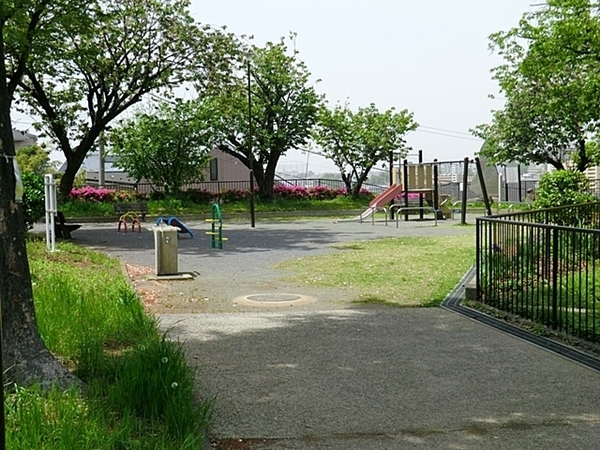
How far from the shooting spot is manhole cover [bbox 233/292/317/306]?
9641 mm

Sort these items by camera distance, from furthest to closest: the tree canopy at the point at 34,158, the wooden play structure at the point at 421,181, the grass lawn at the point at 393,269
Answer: the tree canopy at the point at 34,158
the wooden play structure at the point at 421,181
the grass lawn at the point at 393,269

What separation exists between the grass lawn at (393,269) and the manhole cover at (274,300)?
2.45 feet

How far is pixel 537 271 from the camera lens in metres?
8.66

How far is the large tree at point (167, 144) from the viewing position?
118 ft

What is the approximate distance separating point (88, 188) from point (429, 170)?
587 inches

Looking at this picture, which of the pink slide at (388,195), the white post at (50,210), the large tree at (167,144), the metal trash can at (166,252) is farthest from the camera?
the large tree at (167,144)

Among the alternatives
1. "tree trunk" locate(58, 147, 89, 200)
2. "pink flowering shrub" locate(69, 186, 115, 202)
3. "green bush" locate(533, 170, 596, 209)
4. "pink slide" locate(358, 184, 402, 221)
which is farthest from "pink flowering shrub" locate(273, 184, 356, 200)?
"green bush" locate(533, 170, 596, 209)

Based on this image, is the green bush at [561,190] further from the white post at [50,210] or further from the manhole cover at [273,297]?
the white post at [50,210]

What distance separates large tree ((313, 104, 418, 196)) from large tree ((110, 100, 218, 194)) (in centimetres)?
686

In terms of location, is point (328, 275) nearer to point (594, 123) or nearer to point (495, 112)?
A: point (594, 123)

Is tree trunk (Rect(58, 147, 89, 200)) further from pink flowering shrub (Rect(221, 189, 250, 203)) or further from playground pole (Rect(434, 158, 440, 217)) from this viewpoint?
playground pole (Rect(434, 158, 440, 217))

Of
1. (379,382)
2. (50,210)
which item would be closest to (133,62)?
(50,210)

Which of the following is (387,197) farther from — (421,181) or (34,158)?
(34,158)

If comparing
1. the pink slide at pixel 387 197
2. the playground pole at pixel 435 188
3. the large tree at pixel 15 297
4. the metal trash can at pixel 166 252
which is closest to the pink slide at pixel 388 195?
the pink slide at pixel 387 197
